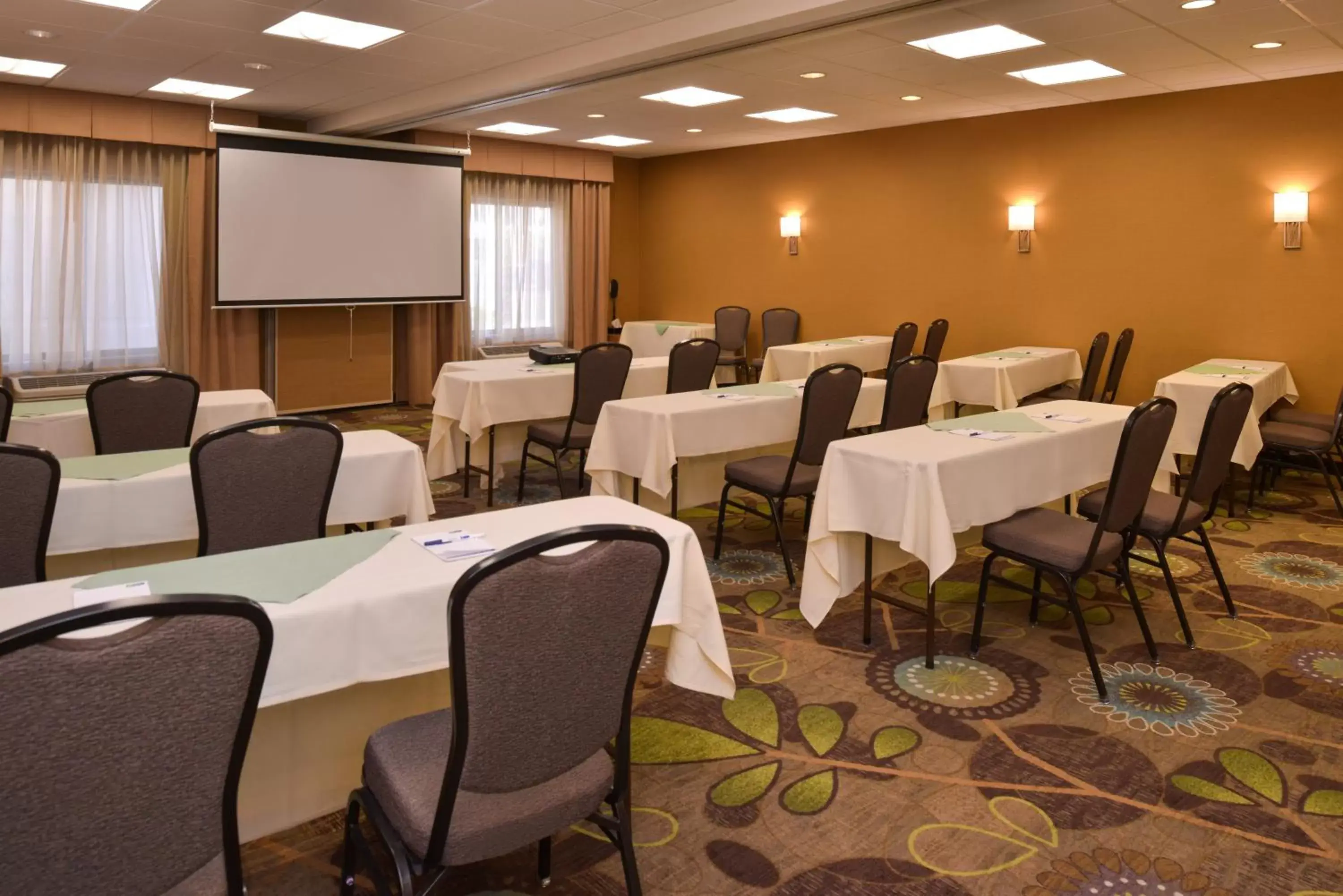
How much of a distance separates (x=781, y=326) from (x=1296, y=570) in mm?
6209

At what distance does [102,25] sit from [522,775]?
5981 mm

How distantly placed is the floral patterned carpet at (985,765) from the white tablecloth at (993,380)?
2.79 metres

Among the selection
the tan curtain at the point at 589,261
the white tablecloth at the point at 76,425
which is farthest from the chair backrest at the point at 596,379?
the tan curtain at the point at 589,261

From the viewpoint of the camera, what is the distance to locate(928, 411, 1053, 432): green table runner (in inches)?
164

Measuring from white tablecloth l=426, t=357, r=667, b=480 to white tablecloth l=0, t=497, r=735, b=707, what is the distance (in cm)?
337

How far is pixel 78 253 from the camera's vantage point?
8.27 metres

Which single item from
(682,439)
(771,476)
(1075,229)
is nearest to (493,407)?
(682,439)

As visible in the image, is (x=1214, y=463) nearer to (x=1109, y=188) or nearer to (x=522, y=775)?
(x=522, y=775)

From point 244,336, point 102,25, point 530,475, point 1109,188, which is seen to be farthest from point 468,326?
point 1109,188

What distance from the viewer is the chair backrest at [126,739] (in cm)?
129

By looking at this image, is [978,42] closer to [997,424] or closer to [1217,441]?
[997,424]

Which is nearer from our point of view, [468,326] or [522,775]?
[522,775]

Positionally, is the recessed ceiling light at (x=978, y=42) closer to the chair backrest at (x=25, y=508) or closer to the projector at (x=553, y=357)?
the projector at (x=553, y=357)

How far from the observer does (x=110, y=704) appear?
1.36 metres
